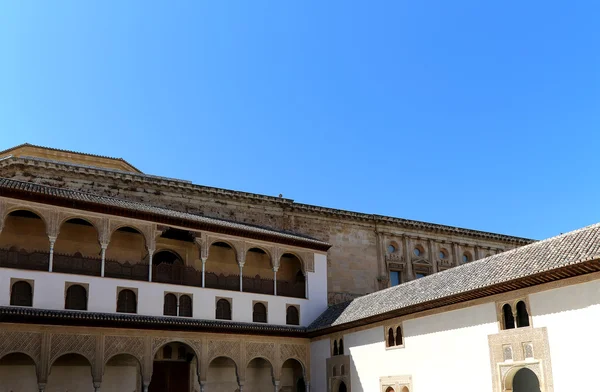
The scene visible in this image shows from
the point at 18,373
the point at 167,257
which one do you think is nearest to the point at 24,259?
the point at 18,373

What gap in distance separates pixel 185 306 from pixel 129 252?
3165 millimetres

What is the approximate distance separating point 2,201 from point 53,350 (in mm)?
4732

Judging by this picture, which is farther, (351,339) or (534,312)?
(351,339)

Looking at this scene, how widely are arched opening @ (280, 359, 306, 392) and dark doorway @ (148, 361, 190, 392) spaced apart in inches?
156

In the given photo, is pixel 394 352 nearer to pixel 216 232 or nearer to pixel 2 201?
pixel 216 232

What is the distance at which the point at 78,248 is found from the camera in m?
21.5

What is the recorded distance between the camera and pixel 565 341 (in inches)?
530

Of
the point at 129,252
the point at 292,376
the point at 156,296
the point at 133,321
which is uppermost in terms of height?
the point at 129,252

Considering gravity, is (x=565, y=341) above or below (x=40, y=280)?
below

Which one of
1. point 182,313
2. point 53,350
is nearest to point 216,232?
point 182,313

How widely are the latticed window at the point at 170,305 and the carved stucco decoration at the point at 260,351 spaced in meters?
2.92

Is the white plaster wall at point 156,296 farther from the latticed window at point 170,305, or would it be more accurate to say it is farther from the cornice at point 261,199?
the cornice at point 261,199

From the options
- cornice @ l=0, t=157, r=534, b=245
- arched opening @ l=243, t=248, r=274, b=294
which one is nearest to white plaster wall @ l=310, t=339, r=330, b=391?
arched opening @ l=243, t=248, r=274, b=294

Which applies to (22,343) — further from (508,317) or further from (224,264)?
(508,317)
